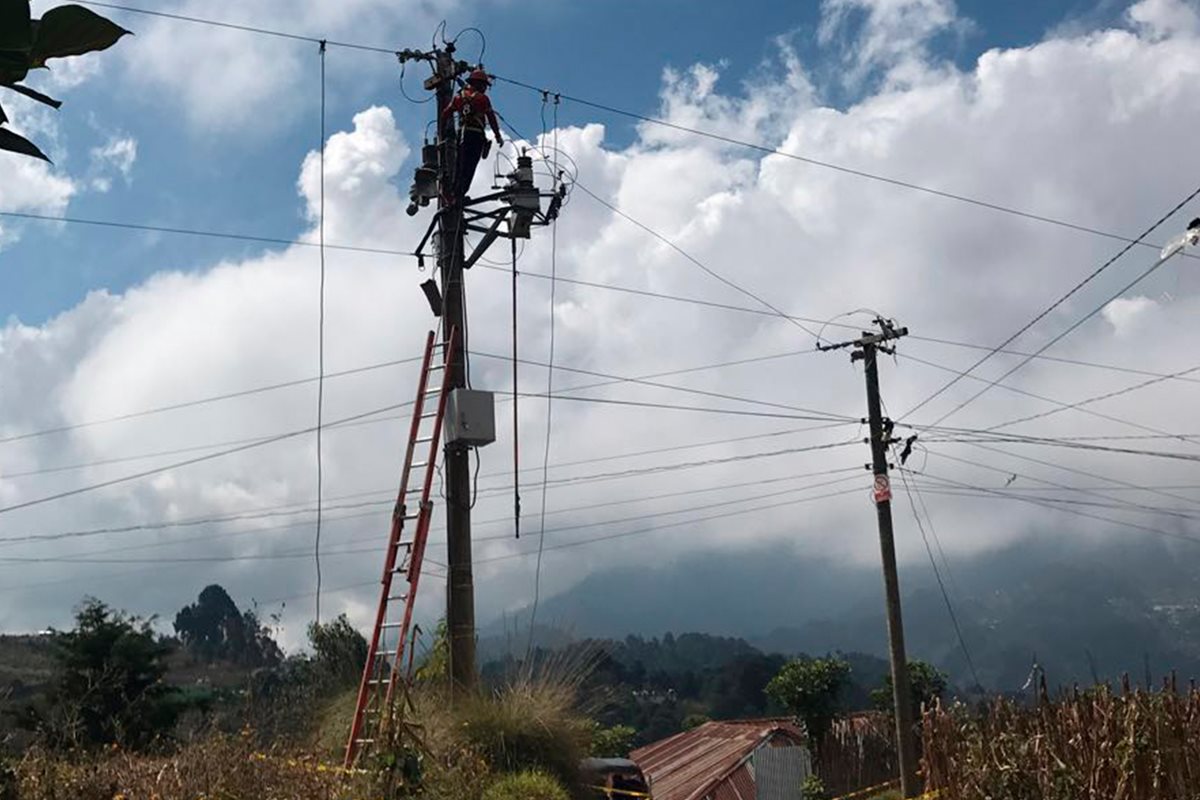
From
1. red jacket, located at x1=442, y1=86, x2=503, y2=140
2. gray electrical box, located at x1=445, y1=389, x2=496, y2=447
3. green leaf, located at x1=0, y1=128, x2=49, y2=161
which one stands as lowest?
green leaf, located at x1=0, y1=128, x2=49, y2=161

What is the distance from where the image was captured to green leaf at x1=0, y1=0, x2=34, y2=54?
2268 mm

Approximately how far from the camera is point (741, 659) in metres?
97.1

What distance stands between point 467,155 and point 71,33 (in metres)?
14.3

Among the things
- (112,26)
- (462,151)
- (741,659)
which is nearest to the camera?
(112,26)

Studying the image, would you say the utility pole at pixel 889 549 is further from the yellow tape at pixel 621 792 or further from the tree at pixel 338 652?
the tree at pixel 338 652

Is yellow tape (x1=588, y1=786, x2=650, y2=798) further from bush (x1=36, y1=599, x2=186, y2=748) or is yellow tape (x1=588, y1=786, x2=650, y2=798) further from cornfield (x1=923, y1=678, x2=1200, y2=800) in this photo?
bush (x1=36, y1=599, x2=186, y2=748)

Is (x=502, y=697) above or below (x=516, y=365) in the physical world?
below

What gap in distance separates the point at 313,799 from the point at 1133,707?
21.9 feet

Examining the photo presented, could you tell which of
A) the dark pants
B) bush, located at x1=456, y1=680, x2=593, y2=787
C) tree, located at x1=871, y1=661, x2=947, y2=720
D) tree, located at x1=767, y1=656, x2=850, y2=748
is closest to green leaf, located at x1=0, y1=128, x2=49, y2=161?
bush, located at x1=456, y1=680, x2=593, y2=787

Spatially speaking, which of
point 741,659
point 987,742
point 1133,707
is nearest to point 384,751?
point 987,742

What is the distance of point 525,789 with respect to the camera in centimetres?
1105

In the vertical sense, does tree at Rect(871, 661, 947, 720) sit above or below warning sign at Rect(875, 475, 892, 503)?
below

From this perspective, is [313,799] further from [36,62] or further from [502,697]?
[36,62]

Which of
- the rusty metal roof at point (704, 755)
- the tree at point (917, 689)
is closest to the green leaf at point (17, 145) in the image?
the rusty metal roof at point (704, 755)
